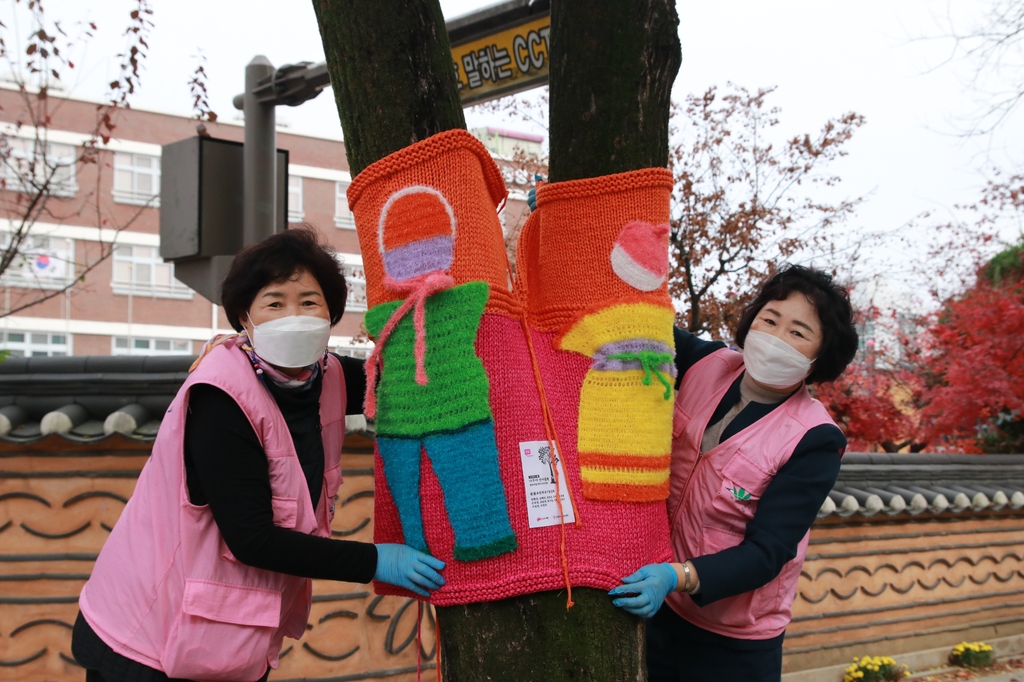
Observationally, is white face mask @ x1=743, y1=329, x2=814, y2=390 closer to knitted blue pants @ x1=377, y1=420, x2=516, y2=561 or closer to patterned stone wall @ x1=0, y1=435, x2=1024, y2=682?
knitted blue pants @ x1=377, y1=420, x2=516, y2=561

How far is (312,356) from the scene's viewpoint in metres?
1.87

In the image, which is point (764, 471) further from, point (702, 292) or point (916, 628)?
point (702, 292)

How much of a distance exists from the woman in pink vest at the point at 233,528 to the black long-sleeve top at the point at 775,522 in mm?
689

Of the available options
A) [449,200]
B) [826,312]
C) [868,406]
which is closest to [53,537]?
[449,200]

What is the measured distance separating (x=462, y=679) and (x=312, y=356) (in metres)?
0.80

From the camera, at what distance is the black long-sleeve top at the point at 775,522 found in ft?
6.14

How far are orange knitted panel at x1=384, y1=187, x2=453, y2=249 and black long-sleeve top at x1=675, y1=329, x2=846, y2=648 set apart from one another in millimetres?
986

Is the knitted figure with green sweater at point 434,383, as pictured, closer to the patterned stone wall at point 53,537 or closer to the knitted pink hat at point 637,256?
the knitted pink hat at point 637,256

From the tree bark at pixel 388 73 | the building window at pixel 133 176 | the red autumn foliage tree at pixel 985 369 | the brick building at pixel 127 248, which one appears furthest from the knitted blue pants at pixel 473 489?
the building window at pixel 133 176

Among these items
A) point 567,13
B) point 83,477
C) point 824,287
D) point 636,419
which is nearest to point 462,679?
point 636,419

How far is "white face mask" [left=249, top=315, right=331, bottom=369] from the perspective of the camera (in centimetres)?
183

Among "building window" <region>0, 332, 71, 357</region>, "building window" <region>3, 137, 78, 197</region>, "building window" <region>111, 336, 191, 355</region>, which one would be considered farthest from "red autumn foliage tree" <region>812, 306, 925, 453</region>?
"building window" <region>0, 332, 71, 357</region>

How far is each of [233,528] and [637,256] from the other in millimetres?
1085

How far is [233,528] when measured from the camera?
1.65m
